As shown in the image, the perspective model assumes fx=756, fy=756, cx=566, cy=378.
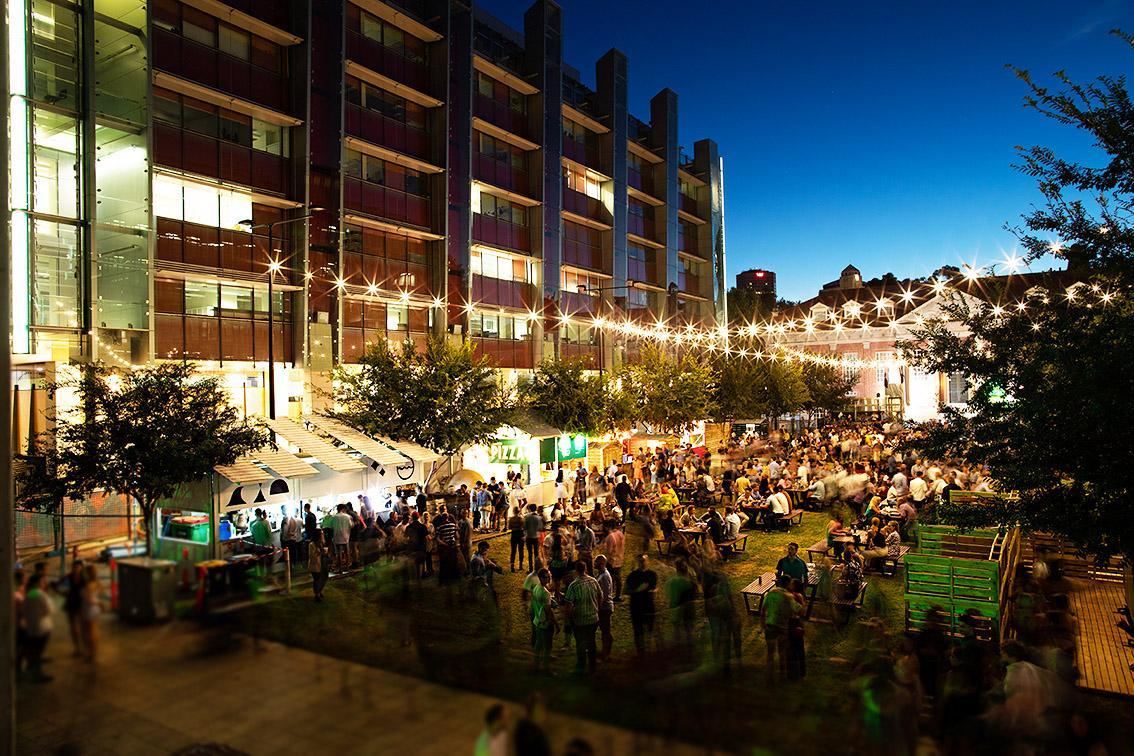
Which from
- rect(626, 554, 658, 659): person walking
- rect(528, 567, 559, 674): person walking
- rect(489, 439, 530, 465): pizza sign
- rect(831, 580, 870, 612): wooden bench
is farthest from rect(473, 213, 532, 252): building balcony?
rect(528, 567, 559, 674): person walking

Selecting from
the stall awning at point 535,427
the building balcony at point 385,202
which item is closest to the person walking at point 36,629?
the stall awning at point 535,427

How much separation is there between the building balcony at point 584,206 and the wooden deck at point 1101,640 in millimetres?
27499

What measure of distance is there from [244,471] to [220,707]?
13809mm

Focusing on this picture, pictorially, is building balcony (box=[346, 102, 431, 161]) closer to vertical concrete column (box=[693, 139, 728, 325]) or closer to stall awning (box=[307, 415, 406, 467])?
stall awning (box=[307, 415, 406, 467])

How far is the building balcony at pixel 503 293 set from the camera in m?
31.5

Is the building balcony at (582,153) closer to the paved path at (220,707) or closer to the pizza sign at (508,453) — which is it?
the pizza sign at (508,453)

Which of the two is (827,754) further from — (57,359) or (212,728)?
(57,359)

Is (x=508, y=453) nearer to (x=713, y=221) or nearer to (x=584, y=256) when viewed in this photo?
(x=584, y=256)

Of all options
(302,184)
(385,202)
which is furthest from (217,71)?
(385,202)

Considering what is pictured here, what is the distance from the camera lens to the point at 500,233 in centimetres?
3294

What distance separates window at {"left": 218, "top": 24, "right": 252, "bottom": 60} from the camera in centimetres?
2234

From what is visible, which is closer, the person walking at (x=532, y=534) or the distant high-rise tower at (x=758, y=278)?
the person walking at (x=532, y=534)

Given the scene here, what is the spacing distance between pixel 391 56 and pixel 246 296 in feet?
36.0

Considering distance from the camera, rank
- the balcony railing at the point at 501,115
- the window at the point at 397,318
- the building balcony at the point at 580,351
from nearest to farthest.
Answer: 1. the window at the point at 397,318
2. the balcony railing at the point at 501,115
3. the building balcony at the point at 580,351
